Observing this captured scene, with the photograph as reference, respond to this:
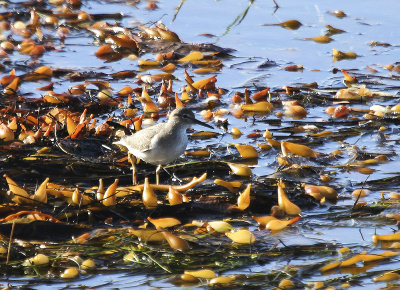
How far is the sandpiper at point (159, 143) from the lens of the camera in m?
5.00

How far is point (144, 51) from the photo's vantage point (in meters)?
8.14

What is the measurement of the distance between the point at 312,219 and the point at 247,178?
2.42 feet

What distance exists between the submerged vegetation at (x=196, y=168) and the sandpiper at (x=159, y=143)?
0.16 meters

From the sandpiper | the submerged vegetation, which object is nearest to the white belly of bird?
the sandpiper

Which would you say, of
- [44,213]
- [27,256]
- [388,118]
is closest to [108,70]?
[388,118]

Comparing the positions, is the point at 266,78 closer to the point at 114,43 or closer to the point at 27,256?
the point at 114,43

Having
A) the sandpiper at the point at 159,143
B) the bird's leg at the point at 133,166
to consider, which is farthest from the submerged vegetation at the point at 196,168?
the sandpiper at the point at 159,143

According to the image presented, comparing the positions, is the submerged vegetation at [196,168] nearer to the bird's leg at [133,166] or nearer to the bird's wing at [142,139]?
the bird's leg at [133,166]

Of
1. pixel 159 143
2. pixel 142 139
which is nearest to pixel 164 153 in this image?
pixel 159 143

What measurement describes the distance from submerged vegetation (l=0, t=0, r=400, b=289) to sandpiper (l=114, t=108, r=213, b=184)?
16cm

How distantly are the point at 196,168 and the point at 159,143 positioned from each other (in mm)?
359

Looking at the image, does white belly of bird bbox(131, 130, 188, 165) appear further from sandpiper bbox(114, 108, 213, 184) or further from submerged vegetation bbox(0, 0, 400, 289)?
submerged vegetation bbox(0, 0, 400, 289)

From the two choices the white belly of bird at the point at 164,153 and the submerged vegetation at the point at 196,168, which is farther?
the white belly of bird at the point at 164,153

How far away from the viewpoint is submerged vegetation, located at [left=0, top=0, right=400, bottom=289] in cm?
384
